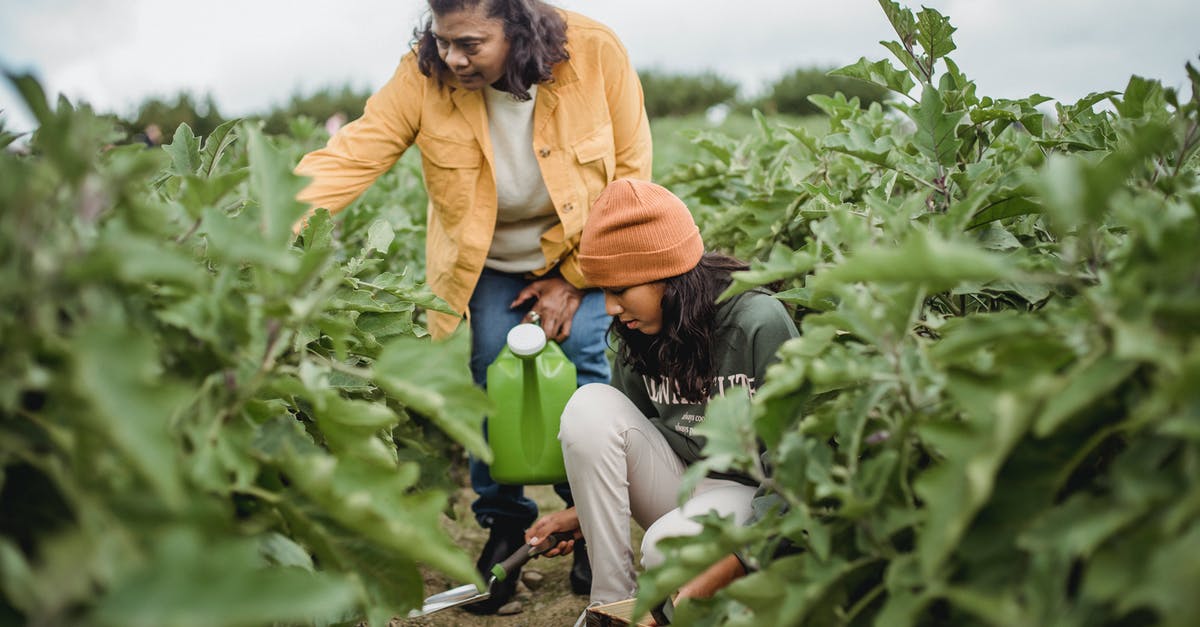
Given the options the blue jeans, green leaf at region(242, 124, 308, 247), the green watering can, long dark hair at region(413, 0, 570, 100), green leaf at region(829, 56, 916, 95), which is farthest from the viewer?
the blue jeans

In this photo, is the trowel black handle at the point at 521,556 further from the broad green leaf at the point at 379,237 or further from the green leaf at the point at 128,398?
the green leaf at the point at 128,398

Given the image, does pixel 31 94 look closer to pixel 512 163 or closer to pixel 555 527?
pixel 555 527

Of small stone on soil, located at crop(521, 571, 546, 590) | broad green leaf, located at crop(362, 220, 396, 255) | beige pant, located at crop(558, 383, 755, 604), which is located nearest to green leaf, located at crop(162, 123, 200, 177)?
broad green leaf, located at crop(362, 220, 396, 255)

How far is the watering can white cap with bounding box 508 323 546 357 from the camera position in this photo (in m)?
3.05

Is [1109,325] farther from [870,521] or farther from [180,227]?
[180,227]

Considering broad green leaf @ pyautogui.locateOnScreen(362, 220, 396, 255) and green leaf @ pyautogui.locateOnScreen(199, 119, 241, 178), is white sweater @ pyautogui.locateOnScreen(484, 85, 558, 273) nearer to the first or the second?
broad green leaf @ pyautogui.locateOnScreen(362, 220, 396, 255)

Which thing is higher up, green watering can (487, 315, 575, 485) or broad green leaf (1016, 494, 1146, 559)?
broad green leaf (1016, 494, 1146, 559)

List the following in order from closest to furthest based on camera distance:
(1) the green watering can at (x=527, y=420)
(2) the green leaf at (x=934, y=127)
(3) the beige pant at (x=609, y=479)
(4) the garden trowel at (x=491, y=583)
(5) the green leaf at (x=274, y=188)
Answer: (5) the green leaf at (x=274, y=188) < (2) the green leaf at (x=934, y=127) < (3) the beige pant at (x=609, y=479) < (4) the garden trowel at (x=491, y=583) < (1) the green watering can at (x=527, y=420)

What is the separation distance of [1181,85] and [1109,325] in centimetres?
Answer: 88

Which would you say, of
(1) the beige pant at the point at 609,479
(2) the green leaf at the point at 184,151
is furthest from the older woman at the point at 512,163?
(2) the green leaf at the point at 184,151

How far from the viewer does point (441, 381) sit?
148cm

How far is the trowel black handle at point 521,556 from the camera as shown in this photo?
2979 mm

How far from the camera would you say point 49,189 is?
119 cm

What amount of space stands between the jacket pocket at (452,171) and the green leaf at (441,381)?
6.19ft
